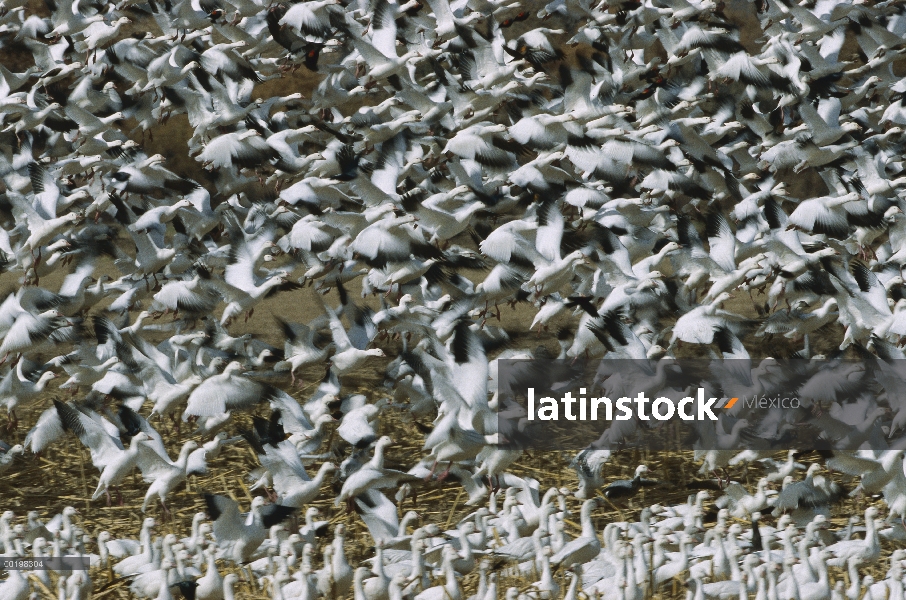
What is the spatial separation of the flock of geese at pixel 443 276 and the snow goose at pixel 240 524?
2cm

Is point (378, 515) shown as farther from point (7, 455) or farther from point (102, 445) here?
point (7, 455)

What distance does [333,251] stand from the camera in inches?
378

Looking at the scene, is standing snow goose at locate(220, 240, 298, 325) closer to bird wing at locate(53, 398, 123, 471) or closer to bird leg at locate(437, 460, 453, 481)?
bird wing at locate(53, 398, 123, 471)

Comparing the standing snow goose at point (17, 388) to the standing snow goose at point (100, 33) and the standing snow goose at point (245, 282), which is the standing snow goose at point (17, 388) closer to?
the standing snow goose at point (245, 282)

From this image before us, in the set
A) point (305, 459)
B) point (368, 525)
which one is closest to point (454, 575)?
point (368, 525)

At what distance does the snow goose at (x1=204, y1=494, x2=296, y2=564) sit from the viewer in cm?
625

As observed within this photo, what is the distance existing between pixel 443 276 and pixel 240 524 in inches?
131

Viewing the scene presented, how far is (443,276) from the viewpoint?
926 centimetres

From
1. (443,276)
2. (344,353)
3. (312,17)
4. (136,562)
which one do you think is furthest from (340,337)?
(312,17)

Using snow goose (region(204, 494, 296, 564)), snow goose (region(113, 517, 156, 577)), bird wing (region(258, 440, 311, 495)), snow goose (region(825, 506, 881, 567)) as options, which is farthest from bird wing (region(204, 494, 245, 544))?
snow goose (region(825, 506, 881, 567))

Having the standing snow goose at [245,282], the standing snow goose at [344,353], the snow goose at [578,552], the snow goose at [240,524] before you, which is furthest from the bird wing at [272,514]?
the standing snow goose at [245,282]

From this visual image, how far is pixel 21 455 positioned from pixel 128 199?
239 centimetres

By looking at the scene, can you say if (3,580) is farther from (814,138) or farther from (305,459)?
(814,138)

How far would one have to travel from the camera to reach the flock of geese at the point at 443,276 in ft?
21.4
